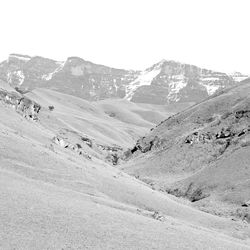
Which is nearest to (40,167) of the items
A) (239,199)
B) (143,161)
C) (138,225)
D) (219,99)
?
(138,225)

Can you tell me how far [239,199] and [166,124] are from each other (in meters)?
68.3

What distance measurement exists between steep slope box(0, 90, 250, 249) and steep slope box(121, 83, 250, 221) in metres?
15.2

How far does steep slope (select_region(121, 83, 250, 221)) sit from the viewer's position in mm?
57562

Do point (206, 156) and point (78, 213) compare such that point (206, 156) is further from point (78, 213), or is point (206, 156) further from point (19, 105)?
point (78, 213)

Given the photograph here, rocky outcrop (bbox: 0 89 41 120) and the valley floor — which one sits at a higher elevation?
rocky outcrop (bbox: 0 89 41 120)

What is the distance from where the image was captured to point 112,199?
3406cm

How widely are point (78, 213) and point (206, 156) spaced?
59.3 metres

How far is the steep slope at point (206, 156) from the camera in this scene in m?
57.6

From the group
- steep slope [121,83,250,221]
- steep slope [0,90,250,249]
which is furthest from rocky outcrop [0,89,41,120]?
steep slope [0,90,250,249]

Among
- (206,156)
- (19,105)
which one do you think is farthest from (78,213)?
(206,156)

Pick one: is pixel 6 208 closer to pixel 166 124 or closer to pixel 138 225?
pixel 138 225

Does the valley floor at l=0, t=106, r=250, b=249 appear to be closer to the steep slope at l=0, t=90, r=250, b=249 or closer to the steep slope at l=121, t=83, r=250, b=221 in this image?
the steep slope at l=0, t=90, r=250, b=249

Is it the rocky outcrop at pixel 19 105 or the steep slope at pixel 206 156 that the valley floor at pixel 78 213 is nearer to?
the steep slope at pixel 206 156

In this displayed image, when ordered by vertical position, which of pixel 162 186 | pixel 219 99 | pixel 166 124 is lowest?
pixel 162 186
